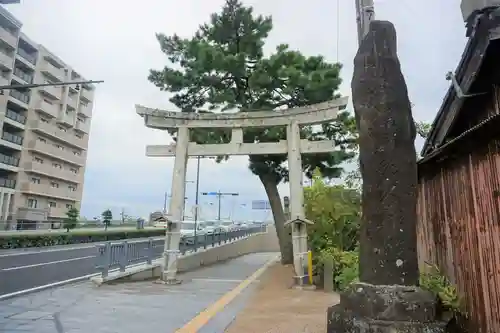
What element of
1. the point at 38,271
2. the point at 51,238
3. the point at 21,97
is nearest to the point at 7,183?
the point at 21,97

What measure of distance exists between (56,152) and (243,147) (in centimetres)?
3498

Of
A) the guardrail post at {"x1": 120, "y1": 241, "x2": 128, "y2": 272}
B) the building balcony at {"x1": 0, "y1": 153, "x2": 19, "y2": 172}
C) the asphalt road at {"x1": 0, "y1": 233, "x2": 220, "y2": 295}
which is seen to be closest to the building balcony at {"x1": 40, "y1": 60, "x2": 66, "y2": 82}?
the building balcony at {"x1": 0, "y1": 153, "x2": 19, "y2": 172}

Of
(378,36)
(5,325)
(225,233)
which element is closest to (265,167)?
(225,233)

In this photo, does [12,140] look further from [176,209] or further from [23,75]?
[176,209]

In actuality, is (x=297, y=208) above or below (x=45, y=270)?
above

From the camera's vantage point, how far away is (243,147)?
37.4 feet

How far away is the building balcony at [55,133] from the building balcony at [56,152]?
39.8 inches

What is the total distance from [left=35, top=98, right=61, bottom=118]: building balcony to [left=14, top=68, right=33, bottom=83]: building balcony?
6.90 ft

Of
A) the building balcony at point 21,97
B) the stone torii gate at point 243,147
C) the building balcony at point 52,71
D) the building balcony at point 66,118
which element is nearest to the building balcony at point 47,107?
the building balcony at point 66,118

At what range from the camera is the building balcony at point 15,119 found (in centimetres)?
3400

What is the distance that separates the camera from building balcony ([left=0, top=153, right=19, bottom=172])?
33.4 m

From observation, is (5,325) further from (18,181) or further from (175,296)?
(18,181)

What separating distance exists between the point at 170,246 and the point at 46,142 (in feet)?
111

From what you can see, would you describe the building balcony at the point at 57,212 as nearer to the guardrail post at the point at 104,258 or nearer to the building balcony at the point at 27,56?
the building balcony at the point at 27,56
